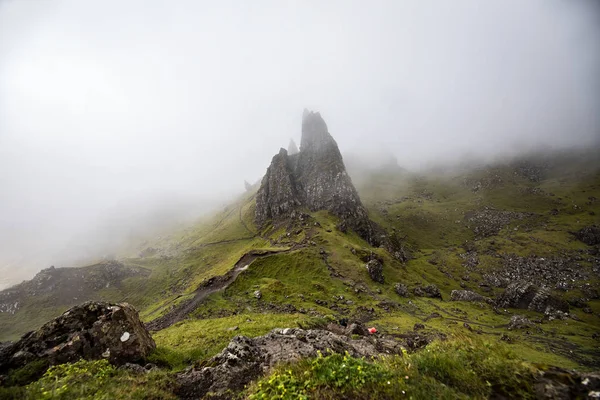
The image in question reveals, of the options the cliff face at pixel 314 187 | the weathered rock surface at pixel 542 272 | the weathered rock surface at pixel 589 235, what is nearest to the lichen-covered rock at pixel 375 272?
the cliff face at pixel 314 187

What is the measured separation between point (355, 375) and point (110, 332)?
17698 mm

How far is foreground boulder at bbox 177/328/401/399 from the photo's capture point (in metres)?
12.3

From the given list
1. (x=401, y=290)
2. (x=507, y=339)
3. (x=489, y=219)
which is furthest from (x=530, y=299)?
(x=489, y=219)

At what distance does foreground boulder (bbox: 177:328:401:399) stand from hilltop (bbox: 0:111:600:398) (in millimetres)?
464

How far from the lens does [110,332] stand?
1719cm

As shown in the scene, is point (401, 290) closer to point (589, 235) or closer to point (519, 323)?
point (519, 323)

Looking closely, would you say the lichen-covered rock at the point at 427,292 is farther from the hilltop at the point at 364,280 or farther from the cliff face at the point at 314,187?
the cliff face at the point at 314,187

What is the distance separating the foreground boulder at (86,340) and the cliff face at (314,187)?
323 feet

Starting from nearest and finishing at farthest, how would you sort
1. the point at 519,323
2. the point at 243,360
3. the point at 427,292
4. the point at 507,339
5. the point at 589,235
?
the point at 243,360, the point at 507,339, the point at 519,323, the point at 427,292, the point at 589,235

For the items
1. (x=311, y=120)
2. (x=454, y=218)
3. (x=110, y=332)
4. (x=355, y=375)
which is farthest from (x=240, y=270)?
(x=454, y=218)

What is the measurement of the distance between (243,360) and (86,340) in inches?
459

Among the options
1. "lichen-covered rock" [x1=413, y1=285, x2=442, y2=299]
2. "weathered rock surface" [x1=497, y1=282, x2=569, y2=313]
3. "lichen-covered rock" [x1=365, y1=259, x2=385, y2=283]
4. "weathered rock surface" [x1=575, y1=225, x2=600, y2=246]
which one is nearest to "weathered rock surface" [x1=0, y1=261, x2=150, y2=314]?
"lichen-covered rock" [x1=365, y1=259, x2=385, y2=283]

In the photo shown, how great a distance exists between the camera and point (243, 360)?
14133mm

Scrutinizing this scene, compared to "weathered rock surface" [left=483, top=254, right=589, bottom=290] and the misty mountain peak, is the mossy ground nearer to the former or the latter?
"weathered rock surface" [left=483, top=254, right=589, bottom=290]
